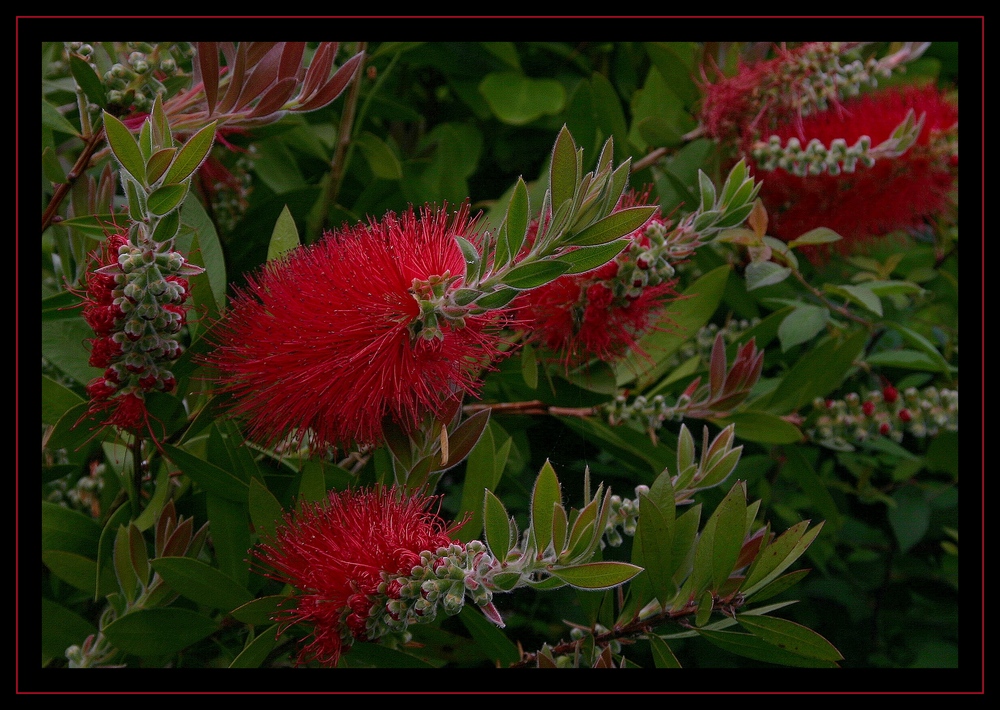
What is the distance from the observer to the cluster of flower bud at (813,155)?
37.5 inches

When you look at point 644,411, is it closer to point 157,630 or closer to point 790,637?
point 790,637

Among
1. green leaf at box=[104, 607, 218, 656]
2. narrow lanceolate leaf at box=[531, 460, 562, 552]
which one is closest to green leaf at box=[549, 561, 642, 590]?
narrow lanceolate leaf at box=[531, 460, 562, 552]

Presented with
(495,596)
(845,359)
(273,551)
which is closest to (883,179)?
(845,359)

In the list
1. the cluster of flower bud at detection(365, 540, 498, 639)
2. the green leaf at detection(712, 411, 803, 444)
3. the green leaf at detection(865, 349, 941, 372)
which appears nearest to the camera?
the cluster of flower bud at detection(365, 540, 498, 639)

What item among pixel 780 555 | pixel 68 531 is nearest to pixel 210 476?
pixel 68 531

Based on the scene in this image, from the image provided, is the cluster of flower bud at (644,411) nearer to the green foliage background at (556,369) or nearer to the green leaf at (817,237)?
the green foliage background at (556,369)

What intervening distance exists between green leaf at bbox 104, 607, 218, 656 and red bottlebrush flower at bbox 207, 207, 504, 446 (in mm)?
188

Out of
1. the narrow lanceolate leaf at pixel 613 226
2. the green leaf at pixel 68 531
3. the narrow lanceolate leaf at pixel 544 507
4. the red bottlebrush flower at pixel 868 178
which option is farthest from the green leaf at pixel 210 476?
the red bottlebrush flower at pixel 868 178

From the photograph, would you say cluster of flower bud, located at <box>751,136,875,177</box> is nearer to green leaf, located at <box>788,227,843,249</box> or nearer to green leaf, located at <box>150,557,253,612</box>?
green leaf, located at <box>788,227,843,249</box>

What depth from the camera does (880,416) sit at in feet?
3.42

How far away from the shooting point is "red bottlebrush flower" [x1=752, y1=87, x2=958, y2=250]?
1064 mm

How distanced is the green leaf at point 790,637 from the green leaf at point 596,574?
183 mm

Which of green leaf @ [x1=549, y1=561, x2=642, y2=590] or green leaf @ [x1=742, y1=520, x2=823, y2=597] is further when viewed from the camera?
green leaf @ [x1=742, y1=520, x2=823, y2=597]

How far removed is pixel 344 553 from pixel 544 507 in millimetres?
168
